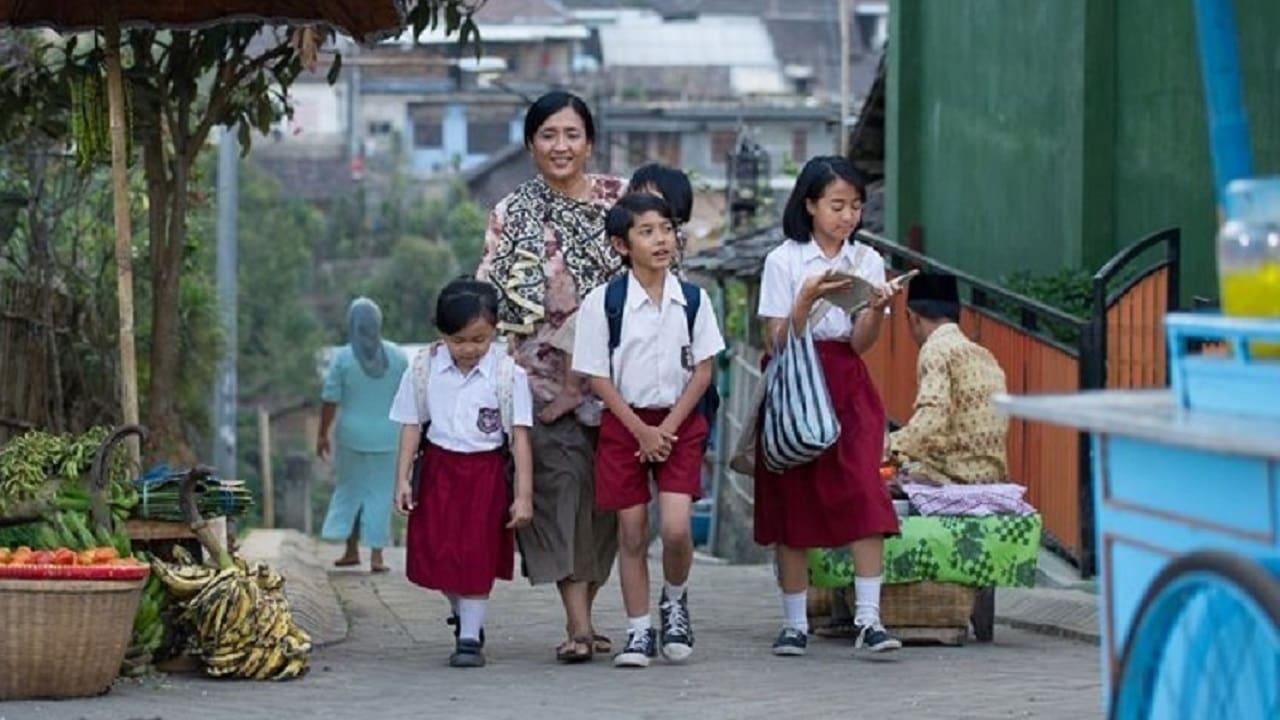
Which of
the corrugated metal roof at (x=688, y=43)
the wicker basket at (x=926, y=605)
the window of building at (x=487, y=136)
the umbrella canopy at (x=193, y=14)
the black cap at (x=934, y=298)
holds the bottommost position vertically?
the wicker basket at (x=926, y=605)

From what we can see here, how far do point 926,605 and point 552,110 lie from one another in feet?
8.01

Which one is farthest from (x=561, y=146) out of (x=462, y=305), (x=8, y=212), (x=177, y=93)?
(x=8, y=212)

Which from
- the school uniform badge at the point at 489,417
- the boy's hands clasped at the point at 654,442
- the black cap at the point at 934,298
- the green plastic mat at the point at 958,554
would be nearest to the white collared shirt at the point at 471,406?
the school uniform badge at the point at 489,417

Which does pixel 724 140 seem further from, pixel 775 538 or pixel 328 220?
pixel 775 538

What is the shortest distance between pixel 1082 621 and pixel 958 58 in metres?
10.9

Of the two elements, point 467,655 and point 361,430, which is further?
point 361,430

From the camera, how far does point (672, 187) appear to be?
33.1 ft

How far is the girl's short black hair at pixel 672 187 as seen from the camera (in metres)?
10.0

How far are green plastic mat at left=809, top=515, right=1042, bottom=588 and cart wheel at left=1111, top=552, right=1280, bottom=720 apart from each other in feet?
15.9

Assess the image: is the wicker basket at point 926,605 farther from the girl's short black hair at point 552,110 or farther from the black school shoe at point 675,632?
the girl's short black hair at point 552,110

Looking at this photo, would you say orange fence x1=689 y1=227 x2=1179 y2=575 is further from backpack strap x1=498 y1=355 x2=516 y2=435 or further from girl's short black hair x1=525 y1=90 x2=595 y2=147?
backpack strap x1=498 y1=355 x2=516 y2=435

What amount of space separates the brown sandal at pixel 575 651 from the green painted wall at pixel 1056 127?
5.26 meters

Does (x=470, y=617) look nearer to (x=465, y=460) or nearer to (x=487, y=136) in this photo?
(x=465, y=460)

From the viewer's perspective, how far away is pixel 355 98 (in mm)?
57469
